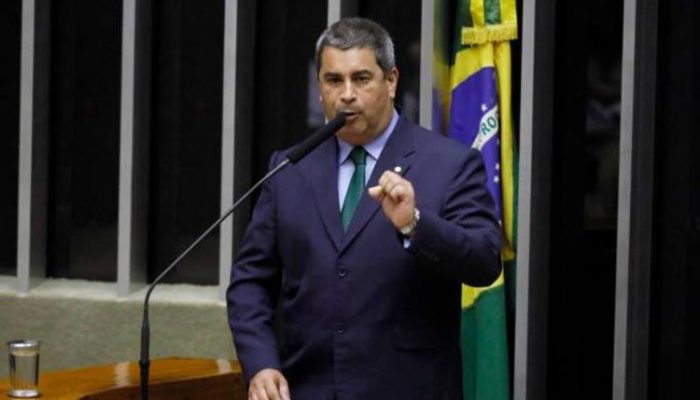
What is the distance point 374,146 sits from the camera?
3275mm

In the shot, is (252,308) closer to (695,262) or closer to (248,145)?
(695,262)

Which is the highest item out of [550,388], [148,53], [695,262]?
[148,53]

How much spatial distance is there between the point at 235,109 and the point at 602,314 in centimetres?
178

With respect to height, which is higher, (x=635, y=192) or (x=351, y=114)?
(x=351, y=114)

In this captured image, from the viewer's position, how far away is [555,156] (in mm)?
5465

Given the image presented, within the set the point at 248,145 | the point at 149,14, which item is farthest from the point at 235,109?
the point at 149,14

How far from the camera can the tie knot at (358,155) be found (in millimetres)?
3281

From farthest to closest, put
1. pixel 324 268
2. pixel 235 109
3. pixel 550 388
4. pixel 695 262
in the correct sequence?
pixel 235 109 < pixel 550 388 < pixel 695 262 < pixel 324 268

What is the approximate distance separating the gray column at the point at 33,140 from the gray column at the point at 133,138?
0.44 metres

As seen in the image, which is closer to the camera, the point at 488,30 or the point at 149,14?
the point at 488,30

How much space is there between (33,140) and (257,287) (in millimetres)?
3261

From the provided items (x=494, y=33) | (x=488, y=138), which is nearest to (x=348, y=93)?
(x=488, y=138)

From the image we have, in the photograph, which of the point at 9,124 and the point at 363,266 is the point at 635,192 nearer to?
the point at 363,266

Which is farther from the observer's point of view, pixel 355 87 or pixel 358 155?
pixel 358 155
